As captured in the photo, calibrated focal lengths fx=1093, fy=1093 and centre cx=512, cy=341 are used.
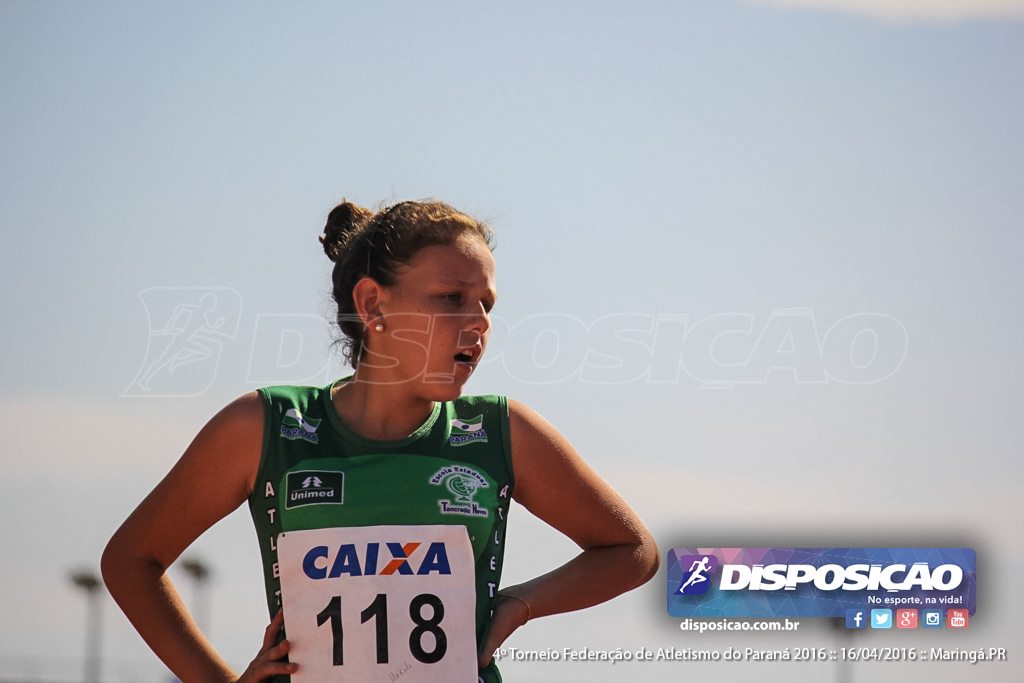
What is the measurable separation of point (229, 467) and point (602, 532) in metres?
1.07

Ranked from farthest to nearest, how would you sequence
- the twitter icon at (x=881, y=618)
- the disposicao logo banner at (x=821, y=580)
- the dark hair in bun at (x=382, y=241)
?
the disposicao logo banner at (x=821, y=580), the twitter icon at (x=881, y=618), the dark hair in bun at (x=382, y=241)

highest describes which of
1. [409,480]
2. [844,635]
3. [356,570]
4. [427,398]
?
[427,398]

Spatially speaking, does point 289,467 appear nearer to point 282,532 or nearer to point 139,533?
point 282,532

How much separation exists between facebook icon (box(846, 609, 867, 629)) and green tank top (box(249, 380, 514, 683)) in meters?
7.87

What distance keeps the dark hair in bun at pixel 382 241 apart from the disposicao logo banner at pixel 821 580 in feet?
24.1

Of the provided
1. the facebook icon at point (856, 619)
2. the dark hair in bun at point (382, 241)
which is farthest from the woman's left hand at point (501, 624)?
the facebook icon at point (856, 619)

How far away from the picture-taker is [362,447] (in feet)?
9.46

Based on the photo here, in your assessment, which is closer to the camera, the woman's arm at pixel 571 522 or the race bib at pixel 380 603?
the race bib at pixel 380 603

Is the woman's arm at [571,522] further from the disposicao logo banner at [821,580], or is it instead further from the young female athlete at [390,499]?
→ the disposicao logo banner at [821,580]

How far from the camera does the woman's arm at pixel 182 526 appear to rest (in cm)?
288

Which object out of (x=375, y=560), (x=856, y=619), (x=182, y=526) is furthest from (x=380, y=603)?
(x=856, y=619)

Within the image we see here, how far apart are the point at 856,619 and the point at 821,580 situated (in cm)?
47

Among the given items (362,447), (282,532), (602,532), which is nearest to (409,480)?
(362,447)

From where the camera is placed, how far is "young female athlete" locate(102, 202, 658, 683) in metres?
2.79
